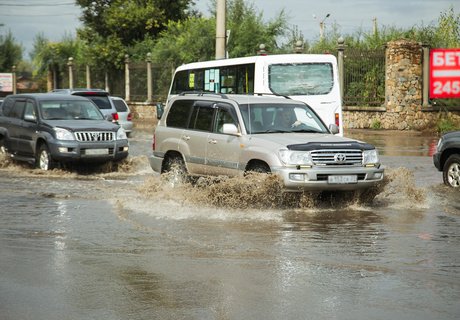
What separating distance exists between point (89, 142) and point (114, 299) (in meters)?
11.2

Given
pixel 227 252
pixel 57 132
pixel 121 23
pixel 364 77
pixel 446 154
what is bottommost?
pixel 227 252

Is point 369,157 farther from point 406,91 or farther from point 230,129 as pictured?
point 406,91

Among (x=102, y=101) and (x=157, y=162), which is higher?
(x=102, y=101)

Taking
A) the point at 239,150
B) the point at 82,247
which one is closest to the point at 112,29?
the point at 239,150

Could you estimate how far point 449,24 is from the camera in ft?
114

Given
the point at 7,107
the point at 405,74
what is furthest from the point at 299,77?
the point at 405,74

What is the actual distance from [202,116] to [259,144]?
6.42 ft

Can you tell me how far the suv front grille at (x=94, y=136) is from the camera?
1797cm

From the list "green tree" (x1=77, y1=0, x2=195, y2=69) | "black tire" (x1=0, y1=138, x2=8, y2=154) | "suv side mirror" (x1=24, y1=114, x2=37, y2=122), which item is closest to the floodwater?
"suv side mirror" (x1=24, y1=114, x2=37, y2=122)

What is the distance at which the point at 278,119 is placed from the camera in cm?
1365

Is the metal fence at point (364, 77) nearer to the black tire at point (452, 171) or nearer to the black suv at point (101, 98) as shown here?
the black suv at point (101, 98)

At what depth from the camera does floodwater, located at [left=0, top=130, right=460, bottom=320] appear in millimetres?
6875

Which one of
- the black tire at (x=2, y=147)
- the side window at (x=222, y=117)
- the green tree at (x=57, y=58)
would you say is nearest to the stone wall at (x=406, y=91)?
the black tire at (x=2, y=147)

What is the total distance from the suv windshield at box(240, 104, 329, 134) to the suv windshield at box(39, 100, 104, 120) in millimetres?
6390
